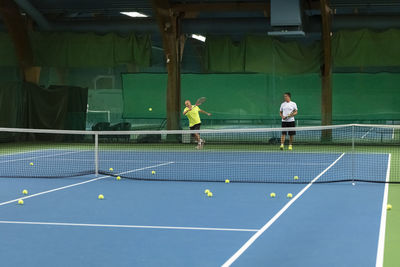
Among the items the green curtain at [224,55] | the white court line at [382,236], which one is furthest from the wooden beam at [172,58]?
the white court line at [382,236]

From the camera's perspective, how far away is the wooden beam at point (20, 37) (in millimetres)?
19609

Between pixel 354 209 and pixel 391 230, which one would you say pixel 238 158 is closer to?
pixel 354 209

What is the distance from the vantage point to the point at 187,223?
19.6ft

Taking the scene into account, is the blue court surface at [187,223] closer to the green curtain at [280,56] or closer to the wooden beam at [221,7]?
the green curtain at [280,56]

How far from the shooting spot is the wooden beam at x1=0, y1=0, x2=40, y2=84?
1961 cm

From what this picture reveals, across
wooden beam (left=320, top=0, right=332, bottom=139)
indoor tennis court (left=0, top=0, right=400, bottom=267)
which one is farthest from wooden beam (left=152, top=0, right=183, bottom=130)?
wooden beam (left=320, top=0, right=332, bottom=139)

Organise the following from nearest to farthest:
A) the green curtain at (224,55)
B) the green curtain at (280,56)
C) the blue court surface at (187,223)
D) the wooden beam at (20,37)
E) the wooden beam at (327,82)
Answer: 1. the blue court surface at (187,223)
2. the wooden beam at (327,82)
3. the green curtain at (280,56)
4. the green curtain at (224,55)
5. the wooden beam at (20,37)

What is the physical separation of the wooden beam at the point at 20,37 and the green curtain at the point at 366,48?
9477 mm

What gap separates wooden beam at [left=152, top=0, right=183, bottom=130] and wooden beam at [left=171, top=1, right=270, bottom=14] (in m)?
0.32

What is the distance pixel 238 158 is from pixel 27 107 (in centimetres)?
900

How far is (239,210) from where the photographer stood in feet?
22.2

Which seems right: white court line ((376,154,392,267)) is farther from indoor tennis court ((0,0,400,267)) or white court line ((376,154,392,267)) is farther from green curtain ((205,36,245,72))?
green curtain ((205,36,245,72))

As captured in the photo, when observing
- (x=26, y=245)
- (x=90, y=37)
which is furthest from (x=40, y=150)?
(x=26, y=245)

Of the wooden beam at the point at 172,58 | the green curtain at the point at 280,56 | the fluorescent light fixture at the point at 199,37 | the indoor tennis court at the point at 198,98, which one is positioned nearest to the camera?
the indoor tennis court at the point at 198,98
